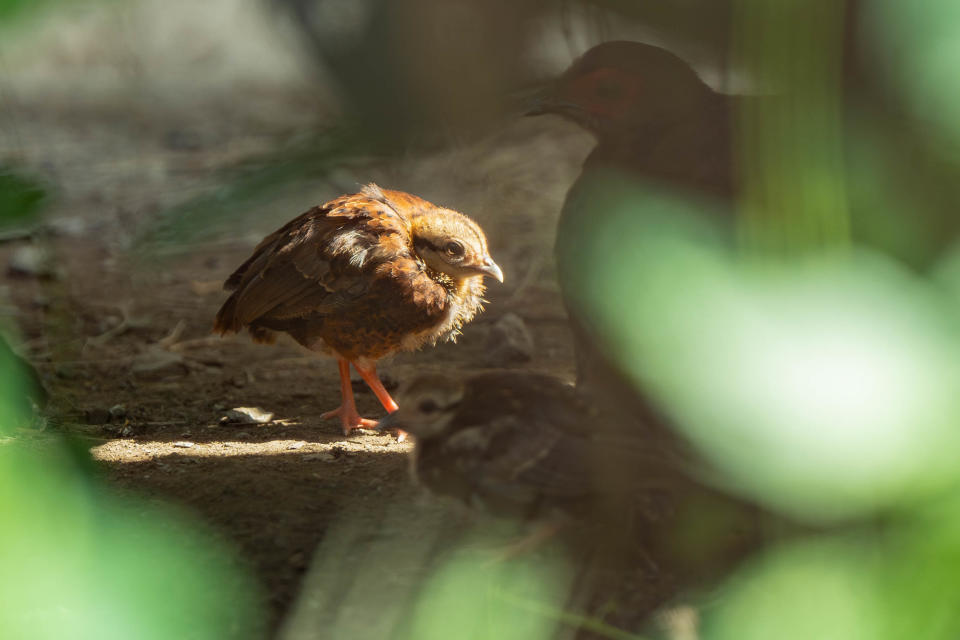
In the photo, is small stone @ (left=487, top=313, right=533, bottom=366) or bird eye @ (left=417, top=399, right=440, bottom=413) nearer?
bird eye @ (left=417, top=399, right=440, bottom=413)

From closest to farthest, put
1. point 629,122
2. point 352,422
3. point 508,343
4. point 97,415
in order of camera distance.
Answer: point 629,122 < point 97,415 < point 352,422 < point 508,343

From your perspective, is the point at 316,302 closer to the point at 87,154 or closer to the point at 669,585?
the point at 669,585

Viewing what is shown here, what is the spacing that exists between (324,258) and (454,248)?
473mm

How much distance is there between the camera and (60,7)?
650mm

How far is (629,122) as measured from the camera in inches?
113

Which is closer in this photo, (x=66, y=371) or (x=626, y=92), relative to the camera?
(x=626, y=92)

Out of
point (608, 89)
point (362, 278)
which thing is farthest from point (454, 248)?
point (608, 89)

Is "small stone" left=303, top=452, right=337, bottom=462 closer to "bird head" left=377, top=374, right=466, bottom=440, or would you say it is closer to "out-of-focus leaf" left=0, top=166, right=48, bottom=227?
"bird head" left=377, top=374, right=466, bottom=440

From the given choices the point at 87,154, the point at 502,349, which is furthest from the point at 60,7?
the point at 87,154

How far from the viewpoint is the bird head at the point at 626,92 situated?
2662mm

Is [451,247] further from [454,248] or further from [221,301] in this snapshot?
[221,301]

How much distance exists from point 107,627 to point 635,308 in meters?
0.36

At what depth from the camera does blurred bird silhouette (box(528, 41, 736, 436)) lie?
2387 millimetres

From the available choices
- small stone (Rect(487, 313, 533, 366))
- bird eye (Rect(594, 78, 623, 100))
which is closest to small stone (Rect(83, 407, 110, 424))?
small stone (Rect(487, 313, 533, 366))
